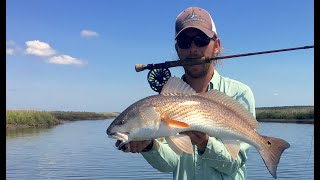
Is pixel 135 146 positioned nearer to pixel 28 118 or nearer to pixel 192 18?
pixel 192 18

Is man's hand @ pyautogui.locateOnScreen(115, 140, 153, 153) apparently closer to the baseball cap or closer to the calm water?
the baseball cap

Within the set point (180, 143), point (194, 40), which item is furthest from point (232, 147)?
point (194, 40)

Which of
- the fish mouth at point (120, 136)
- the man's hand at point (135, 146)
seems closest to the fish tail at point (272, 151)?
the man's hand at point (135, 146)

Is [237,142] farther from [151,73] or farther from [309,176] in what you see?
[309,176]

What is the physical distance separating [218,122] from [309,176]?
1697cm

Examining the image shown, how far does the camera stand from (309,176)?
19156mm

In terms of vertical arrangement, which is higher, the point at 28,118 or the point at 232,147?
the point at 28,118

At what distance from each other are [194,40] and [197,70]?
301 mm

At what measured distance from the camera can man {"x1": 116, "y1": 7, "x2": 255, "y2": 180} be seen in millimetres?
3910

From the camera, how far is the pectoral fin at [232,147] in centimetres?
386

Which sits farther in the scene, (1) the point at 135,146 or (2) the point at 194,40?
(2) the point at 194,40

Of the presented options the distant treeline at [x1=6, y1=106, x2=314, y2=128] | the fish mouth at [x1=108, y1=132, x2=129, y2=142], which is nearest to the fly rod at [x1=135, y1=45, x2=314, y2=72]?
the fish mouth at [x1=108, y1=132, x2=129, y2=142]

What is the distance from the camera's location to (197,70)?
4.25m

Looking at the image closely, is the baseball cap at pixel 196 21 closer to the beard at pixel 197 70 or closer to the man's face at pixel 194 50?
the man's face at pixel 194 50
